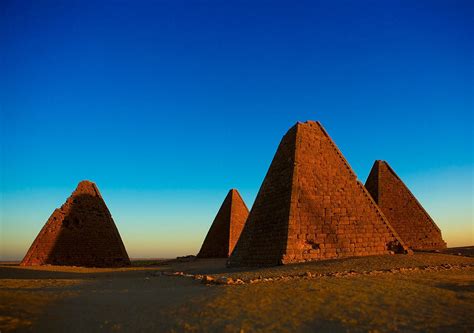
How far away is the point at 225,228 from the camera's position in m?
24.2

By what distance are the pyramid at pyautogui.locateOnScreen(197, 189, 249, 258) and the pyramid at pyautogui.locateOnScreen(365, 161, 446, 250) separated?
28.5 feet

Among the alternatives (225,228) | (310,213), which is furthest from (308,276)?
(225,228)

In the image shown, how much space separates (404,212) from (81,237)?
17.9 metres

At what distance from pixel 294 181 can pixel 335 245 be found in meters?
2.53

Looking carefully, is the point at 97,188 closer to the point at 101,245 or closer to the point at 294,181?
the point at 101,245

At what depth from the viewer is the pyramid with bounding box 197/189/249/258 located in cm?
2374

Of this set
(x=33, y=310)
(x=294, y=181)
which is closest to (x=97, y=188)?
(x=294, y=181)

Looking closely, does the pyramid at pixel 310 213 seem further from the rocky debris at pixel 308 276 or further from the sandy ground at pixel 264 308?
the sandy ground at pixel 264 308

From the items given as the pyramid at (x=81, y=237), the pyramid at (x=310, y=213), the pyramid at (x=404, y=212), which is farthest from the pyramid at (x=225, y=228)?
the pyramid at (x=310, y=213)

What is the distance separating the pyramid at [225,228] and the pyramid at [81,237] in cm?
606

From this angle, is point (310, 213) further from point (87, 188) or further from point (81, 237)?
point (87, 188)

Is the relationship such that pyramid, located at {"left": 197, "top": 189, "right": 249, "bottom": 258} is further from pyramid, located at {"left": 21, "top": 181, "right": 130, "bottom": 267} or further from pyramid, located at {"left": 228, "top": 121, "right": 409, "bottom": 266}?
pyramid, located at {"left": 228, "top": 121, "right": 409, "bottom": 266}

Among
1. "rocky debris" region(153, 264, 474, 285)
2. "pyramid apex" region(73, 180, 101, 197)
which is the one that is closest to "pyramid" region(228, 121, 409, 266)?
"rocky debris" region(153, 264, 474, 285)

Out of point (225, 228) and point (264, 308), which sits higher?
point (225, 228)
